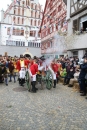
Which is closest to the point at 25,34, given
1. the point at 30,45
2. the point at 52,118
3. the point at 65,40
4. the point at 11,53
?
the point at 30,45

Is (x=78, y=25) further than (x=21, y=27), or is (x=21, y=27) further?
(x=21, y=27)

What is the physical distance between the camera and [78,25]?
1562 centimetres

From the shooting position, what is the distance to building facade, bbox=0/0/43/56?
3475cm

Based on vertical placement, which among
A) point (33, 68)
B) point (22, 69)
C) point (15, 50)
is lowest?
point (22, 69)

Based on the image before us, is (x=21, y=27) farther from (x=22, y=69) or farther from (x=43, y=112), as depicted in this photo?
(x=43, y=112)

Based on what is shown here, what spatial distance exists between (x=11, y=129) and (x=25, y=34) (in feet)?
109

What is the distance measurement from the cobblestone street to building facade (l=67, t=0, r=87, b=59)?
8.36m

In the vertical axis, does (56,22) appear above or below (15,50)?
above

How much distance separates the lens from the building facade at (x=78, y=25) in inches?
571

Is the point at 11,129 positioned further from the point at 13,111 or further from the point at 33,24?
the point at 33,24

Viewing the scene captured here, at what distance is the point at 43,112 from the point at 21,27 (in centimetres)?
3129

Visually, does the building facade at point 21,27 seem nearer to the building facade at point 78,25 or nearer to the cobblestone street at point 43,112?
the building facade at point 78,25

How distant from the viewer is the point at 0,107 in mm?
5629

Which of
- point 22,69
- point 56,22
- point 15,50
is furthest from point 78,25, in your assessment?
point 15,50
